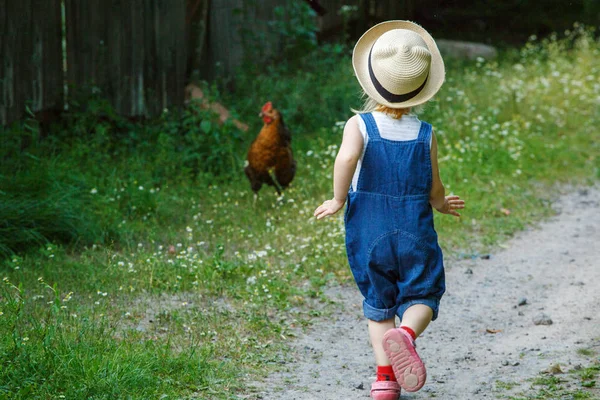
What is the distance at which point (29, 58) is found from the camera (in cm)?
759

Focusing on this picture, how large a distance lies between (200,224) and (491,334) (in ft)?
8.95

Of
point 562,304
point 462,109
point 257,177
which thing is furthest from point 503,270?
point 462,109

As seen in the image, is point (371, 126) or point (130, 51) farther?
point (130, 51)

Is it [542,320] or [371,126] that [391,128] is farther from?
[542,320]

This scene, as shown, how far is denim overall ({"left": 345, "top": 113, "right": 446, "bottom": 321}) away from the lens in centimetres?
373

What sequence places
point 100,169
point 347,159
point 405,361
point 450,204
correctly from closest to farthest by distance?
point 405,361 < point 347,159 < point 450,204 < point 100,169

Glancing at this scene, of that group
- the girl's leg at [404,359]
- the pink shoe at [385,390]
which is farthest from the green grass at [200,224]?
the girl's leg at [404,359]

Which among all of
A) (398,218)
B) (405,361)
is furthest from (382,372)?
(398,218)

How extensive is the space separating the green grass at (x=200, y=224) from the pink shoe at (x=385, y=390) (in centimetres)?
63

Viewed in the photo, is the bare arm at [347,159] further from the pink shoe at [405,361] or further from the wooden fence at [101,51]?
the wooden fence at [101,51]

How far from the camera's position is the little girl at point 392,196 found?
3.73 metres

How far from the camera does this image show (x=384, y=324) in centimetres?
385

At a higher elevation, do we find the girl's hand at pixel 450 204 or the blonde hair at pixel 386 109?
the blonde hair at pixel 386 109

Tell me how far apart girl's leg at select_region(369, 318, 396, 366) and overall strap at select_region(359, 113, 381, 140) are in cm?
85
